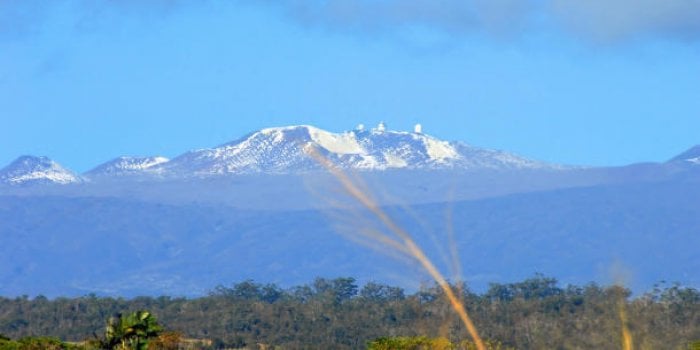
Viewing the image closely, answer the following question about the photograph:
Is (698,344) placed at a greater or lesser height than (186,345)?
lesser

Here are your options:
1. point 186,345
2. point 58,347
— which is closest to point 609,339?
point 186,345

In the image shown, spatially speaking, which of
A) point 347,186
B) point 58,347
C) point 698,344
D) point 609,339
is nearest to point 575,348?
point 609,339

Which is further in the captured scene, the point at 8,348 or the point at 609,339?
the point at 609,339

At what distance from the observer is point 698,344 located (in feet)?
479

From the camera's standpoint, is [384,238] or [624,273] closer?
[624,273]

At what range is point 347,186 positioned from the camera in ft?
368

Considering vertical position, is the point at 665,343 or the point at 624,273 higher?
the point at 665,343

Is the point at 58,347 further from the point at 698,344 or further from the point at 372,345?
the point at 698,344

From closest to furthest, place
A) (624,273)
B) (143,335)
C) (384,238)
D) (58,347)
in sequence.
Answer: (624,273) → (384,238) → (143,335) → (58,347)

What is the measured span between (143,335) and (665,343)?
76.7m

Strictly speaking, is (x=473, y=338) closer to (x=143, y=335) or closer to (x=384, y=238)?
(x=143, y=335)

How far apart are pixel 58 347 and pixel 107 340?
40.9 feet

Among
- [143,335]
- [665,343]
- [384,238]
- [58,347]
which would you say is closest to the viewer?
[384,238]

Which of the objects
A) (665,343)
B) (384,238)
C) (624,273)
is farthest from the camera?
(665,343)
